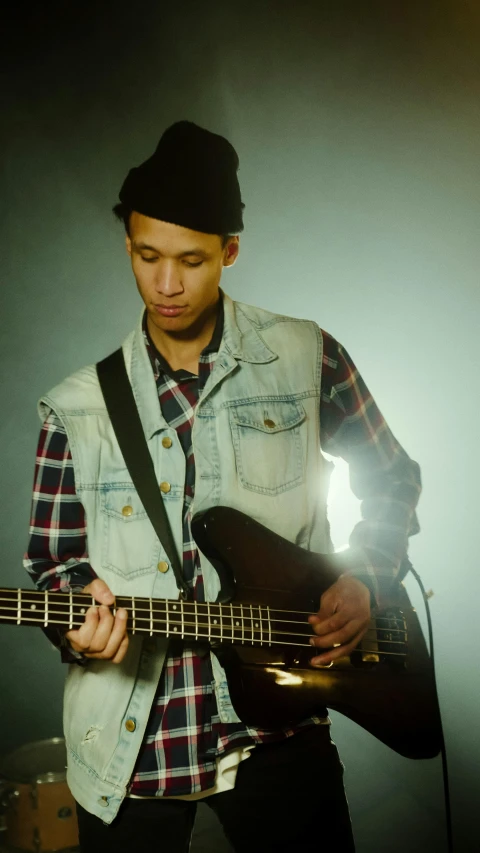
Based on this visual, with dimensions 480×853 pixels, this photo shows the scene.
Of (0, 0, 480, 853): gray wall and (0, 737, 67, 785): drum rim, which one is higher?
(0, 0, 480, 853): gray wall

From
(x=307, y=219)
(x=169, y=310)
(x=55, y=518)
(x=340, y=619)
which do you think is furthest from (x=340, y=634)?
(x=307, y=219)

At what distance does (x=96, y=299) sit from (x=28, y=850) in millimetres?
1347

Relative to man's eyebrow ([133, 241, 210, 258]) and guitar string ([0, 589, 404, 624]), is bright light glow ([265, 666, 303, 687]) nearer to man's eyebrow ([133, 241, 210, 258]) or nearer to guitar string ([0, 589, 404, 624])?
guitar string ([0, 589, 404, 624])

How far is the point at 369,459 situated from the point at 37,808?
112 cm

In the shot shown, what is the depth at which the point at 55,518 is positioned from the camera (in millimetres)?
1352

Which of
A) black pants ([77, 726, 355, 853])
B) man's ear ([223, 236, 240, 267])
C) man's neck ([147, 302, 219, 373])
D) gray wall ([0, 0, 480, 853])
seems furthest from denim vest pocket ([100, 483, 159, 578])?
gray wall ([0, 0, 480, 853])

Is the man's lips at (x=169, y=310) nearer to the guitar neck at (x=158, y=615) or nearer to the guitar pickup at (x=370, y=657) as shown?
the guitar neck at (x=158, y=615)

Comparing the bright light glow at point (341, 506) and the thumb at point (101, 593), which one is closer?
the thumb at point (101, 593)

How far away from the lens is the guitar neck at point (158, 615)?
1094 millimetres

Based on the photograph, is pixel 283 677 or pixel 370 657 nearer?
pixel 283 677

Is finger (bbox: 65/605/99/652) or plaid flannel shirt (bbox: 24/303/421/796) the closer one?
finger (bbox: 65/605/99/652)

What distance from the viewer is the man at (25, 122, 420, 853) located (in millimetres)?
1283

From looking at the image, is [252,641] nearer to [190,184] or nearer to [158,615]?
[158,615]

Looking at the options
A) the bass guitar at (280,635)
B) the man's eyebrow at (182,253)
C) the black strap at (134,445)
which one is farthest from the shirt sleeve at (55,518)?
the man's eyebrow at (182,253)
